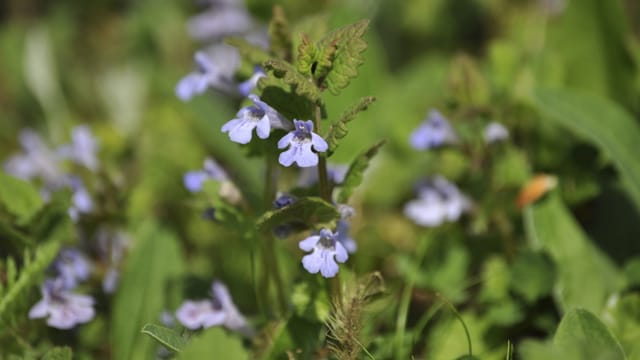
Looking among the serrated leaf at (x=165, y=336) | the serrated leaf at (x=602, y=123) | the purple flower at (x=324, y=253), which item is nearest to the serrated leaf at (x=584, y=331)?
the purple flower at (x=324, y=253)

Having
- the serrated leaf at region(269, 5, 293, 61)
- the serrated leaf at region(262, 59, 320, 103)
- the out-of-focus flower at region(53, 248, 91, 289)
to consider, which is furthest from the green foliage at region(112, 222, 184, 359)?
the serrated leaf at region(262, 59, 320, 103)

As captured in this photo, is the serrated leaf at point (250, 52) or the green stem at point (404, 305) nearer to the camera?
the serrated leaf at point (250, 52)

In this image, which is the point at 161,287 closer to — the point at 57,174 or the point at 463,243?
the point at 57,174

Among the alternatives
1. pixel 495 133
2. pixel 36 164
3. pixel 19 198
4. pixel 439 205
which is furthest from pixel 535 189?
pixel 36 164

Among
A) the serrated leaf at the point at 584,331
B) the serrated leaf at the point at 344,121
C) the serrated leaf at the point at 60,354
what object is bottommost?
the serrated leaf at the point at 584,331

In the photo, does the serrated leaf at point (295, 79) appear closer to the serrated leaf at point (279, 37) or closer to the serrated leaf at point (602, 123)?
the serrated leaf at point (279, 37)

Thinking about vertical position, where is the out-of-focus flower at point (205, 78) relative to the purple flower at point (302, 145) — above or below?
above

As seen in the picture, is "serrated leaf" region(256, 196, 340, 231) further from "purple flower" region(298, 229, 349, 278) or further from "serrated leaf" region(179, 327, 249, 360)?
"serrated leaf" region(179, 327, 249, 360)
